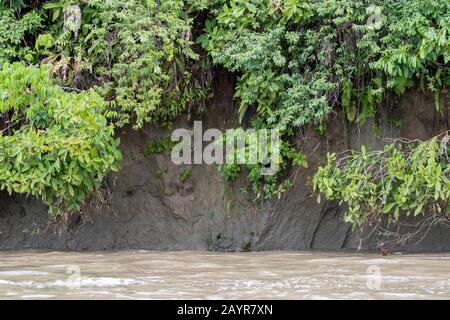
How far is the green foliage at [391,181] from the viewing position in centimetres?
706

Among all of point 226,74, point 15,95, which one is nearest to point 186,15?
point 226,74

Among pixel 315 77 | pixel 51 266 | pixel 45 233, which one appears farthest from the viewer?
pixel 45 233

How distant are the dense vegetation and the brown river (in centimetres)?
65

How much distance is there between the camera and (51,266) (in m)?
7.12

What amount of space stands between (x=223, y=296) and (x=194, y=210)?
3.70m

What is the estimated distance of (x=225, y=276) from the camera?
639 centimetres

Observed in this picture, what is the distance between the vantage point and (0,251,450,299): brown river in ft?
17.8

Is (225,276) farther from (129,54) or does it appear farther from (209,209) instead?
(129,54)

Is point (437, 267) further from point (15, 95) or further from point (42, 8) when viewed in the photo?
point (42, 8)

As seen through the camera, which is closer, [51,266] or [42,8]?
[51,266]

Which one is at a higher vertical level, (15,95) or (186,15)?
(186,15)

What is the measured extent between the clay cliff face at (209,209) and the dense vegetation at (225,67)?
0.25m

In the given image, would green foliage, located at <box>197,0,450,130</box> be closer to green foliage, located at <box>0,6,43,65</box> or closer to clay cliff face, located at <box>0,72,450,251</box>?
clay cliff face, located at <box>0,72,450,251</box>

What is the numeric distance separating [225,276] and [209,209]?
2600 mm
